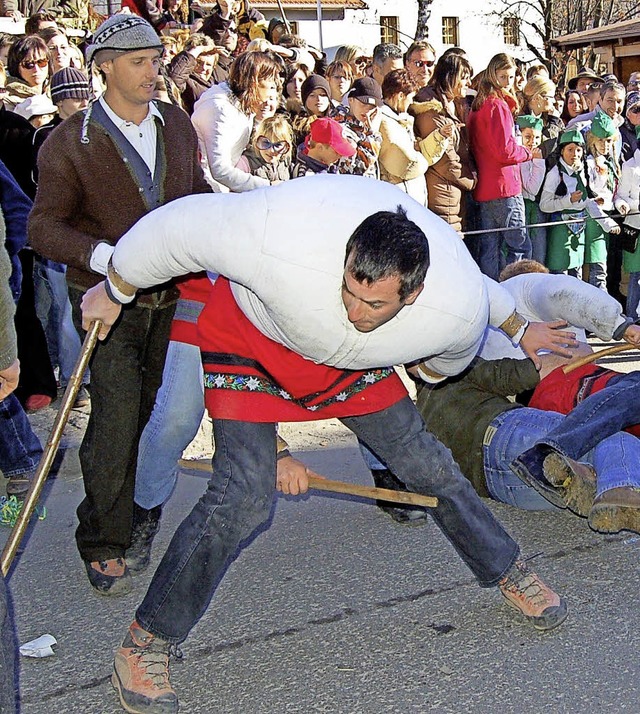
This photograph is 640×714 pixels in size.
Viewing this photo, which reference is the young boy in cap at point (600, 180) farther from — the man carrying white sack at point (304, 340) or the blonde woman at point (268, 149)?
the man carrying white sack at point (304, 340)

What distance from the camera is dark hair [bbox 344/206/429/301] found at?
2354 millimetres

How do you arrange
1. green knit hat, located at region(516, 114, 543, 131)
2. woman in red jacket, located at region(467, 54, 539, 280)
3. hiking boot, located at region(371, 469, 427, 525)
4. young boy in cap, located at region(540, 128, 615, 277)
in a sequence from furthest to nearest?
green knit hat, located at region(516, 114, 543, 131), young boy in cap, located at region(540, 128, 615, 277), woman in red jacket, located at region(467, 54, 539, 280), hiking boot, located at region(371, 469, 427, 525)

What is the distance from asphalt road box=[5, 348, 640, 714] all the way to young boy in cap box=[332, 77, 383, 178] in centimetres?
262

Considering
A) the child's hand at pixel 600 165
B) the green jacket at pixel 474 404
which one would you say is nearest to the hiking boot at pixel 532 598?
the green jacket at pixel 474 404

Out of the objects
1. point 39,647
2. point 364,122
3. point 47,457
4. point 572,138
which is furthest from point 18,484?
point 572,138

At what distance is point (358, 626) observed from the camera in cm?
316

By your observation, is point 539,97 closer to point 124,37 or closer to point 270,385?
point 124,37

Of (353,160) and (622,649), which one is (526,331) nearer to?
(622,649)

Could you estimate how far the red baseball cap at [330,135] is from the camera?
19.3ft

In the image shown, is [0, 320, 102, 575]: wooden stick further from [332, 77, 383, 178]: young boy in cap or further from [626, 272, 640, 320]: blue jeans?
[626, 272, 640, 320]: blue jeans

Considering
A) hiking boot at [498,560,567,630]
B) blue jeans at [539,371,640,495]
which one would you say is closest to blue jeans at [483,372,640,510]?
blue jeans at [539,371,640,495]

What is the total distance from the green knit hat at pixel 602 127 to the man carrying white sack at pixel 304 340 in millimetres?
5105

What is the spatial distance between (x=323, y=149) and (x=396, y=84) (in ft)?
3.78

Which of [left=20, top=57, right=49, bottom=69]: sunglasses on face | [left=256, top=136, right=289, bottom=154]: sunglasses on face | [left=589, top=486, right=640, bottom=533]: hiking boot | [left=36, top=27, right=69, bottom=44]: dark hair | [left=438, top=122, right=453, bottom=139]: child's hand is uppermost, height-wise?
[left=36, top=27, right=69, bottom=44]: dark hair
